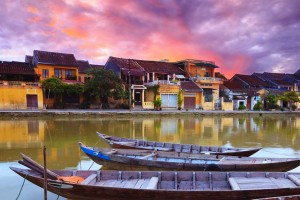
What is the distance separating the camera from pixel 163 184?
604cm

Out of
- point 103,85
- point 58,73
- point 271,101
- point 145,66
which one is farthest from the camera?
point 271,101

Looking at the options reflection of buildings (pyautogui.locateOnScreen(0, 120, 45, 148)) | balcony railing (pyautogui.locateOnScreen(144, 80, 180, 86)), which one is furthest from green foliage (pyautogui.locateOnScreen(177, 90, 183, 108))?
reflection of buildings (pyautogui.locateOnScreen(0, 120, 45, 148))

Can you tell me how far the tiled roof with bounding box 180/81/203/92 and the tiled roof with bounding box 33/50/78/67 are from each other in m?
14.4

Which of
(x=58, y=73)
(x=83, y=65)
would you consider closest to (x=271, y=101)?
(x=83, y=65)

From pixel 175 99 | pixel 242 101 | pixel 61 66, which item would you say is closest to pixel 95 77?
pixel 61 66

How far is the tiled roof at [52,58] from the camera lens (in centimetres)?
3153

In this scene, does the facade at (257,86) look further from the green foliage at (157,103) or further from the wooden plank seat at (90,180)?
the wooden plank seat at (90,180)

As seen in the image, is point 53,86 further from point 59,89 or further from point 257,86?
point 257,86

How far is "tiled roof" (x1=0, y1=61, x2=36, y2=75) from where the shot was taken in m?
28.9

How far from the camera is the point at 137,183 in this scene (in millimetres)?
5891

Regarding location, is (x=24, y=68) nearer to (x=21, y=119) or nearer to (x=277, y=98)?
(x=21, y=119)

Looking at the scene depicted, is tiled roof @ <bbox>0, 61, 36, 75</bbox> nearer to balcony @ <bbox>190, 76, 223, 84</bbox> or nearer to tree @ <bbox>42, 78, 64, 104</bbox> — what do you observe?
tree @ <bbox>42, 78, 64, 104</bbox>

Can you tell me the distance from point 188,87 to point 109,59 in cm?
1169

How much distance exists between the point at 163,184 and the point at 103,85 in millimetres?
24186
